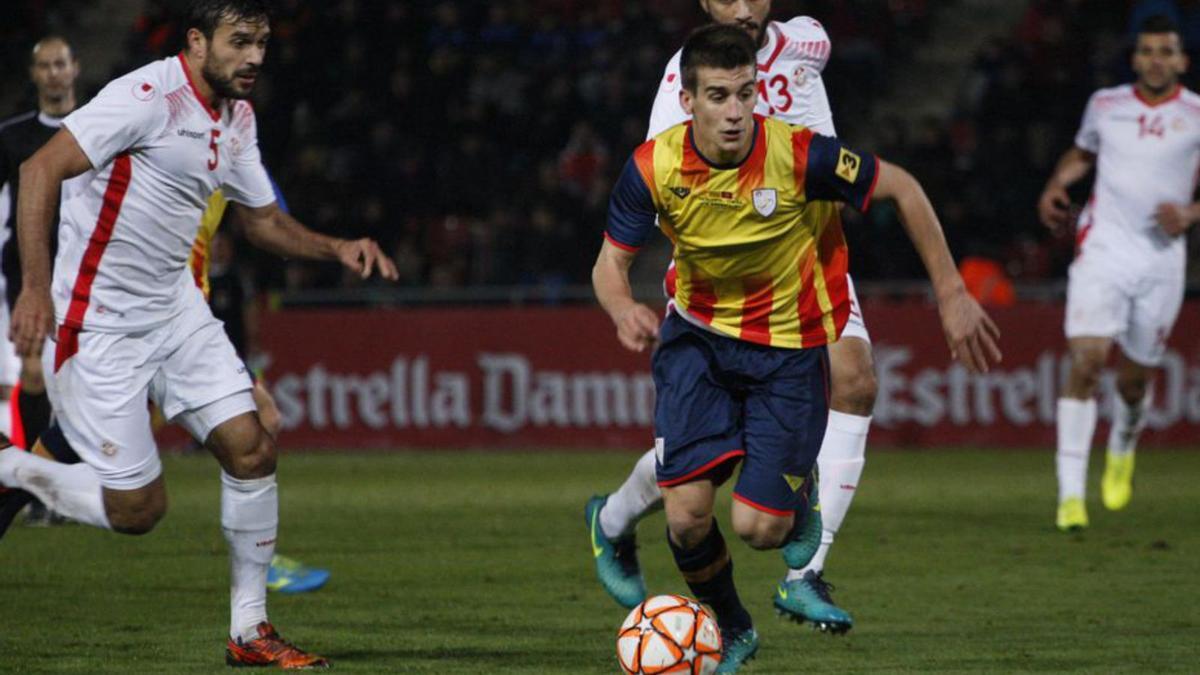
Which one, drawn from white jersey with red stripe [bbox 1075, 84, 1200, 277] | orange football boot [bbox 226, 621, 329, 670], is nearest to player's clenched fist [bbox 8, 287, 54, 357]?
orange football boot [bbox 226, 621, 329, 670]

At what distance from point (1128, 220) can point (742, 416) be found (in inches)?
216

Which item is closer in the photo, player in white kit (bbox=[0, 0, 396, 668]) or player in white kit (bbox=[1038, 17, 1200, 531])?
player in white kit (bbox=[0, 0, 396, 668])

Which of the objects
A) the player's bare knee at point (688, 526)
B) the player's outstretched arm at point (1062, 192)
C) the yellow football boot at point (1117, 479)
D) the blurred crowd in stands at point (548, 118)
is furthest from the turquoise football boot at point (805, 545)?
the blurred crowd in stands at point (548, 118)

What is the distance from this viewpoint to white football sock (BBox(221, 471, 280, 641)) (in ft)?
21.5

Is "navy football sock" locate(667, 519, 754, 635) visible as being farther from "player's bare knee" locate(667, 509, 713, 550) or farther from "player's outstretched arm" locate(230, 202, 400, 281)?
"player's outstretched arm" locate(230, 202, 400, 281)

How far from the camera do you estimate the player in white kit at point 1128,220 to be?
35.9ft

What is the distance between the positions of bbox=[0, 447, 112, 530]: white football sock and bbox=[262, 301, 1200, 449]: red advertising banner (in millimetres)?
10933

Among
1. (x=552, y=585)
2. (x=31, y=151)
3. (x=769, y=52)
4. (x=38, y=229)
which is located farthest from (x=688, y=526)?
(x=31, y=151)

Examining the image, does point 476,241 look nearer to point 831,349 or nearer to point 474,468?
point 474,468

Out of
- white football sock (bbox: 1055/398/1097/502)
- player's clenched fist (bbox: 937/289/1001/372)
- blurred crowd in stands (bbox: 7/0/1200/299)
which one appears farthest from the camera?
blurred crowd in stands (bbox: 7/0/1200/299)

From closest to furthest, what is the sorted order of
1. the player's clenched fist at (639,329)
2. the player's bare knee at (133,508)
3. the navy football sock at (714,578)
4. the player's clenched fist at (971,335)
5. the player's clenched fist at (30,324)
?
the player's clenched fist at (639,329)
the player's clenched fist at (971,335)
the player's clenched fist at (30,324)
the navy football sock at (714,578)
the player's bare knee at (133,508)

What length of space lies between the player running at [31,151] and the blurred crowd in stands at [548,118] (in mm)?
8145

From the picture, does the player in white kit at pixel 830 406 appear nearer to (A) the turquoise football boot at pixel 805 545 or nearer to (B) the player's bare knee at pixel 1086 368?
(A) the turquoise football boot at pixel 805 545

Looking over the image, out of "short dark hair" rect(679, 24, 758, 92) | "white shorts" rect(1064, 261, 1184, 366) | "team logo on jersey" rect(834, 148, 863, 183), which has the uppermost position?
"short dark hair" rect(679, 24, 758, 92)
